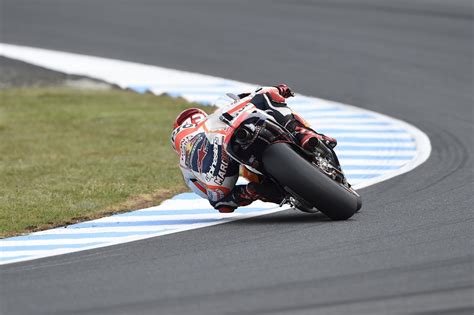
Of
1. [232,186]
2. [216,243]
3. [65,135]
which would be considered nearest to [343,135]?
[65,135]

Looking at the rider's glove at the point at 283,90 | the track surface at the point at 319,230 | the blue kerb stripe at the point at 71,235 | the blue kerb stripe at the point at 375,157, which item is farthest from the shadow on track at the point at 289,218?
the blue kerb stripe at the point at 375,157

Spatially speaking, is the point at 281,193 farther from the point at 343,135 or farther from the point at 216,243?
the point at 343,135

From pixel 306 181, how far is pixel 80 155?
558 centimetres

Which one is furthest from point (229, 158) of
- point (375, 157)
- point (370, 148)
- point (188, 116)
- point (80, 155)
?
point (80, 155)

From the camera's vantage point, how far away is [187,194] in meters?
11.7

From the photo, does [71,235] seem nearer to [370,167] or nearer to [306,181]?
[306,181]

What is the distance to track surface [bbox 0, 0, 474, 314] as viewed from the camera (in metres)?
7.31

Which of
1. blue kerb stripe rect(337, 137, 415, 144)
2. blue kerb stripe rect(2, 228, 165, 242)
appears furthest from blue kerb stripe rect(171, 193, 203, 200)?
blue kerb stripe rect(337, 137, 415, 144)

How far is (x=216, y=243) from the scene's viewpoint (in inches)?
354

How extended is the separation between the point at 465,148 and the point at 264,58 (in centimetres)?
731

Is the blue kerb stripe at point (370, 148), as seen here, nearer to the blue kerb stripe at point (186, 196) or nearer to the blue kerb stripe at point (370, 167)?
the blue kerb stripe at point (370, 167)

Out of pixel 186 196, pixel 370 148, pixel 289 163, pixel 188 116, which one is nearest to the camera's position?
pixel 289 163

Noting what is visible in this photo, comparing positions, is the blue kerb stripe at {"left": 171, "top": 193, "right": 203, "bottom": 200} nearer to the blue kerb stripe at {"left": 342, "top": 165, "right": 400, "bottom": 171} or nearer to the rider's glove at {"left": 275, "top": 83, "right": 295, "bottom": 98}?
the rider's glove at {"left": 275, "top": 83, "right": 295, "bottom": 98}

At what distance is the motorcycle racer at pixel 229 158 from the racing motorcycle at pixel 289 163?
104 mm
